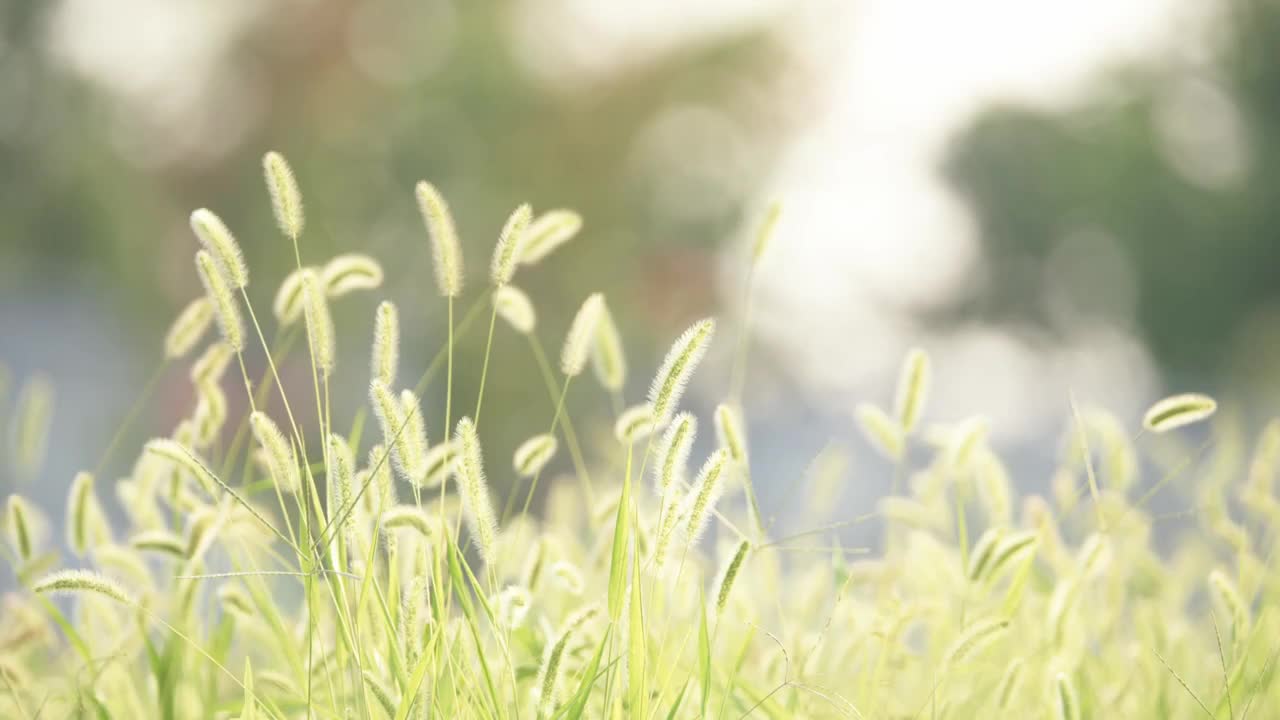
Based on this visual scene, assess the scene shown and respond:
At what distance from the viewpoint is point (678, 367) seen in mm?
1194

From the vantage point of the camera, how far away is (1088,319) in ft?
45.6

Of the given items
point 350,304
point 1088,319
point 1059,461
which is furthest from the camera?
point 1088,319

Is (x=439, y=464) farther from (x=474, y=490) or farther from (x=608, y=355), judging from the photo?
(x=608, y=355)

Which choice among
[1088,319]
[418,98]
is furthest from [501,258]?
[1088,319]

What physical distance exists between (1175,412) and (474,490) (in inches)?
34.4

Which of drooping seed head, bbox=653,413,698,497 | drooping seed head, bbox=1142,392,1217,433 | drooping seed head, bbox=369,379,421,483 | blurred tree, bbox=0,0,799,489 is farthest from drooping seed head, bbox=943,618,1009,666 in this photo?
blurred tree, bbox=0,0,799,489

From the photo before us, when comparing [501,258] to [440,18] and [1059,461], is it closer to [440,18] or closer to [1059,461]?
[1059,461]

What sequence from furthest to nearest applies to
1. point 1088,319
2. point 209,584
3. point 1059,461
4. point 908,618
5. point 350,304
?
point 1088,319, point 350,304, point 1059,461, point 209,584, point 908,618

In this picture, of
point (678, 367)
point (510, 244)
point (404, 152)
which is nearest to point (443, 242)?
point (510, 244)

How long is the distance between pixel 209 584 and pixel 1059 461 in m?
1.44

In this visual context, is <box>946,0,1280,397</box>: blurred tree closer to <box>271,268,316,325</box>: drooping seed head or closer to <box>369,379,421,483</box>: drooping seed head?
<box>271,268,316,325</box>: drooping seed head

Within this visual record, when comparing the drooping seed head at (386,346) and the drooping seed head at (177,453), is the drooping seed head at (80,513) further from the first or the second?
the drooping seed head at (386,346)

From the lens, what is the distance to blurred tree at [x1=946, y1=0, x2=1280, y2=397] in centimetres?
1385

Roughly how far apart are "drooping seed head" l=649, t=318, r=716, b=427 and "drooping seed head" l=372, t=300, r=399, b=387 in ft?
0.97
